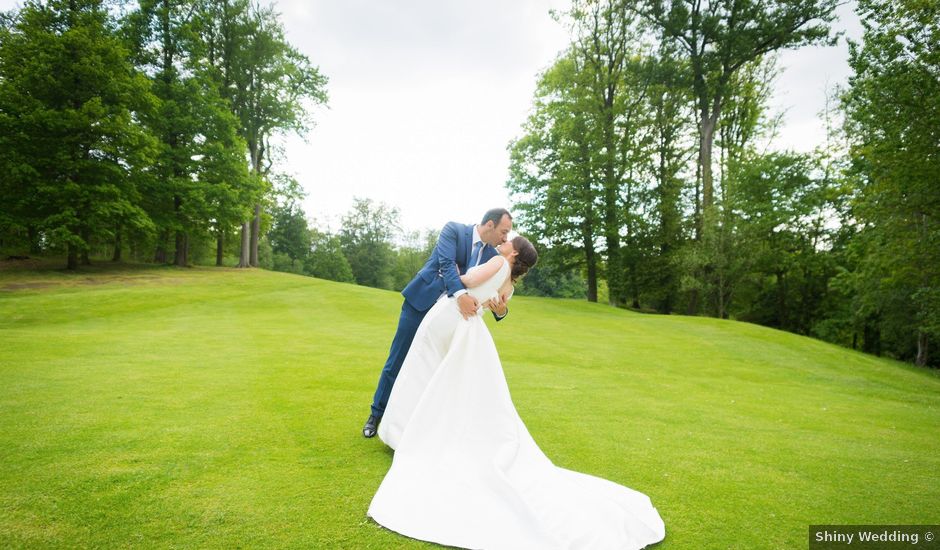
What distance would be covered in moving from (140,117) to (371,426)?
31.4 meters

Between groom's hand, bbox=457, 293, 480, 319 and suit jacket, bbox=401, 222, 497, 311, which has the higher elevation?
suit jacket, bbox=401, 222, 497, 311

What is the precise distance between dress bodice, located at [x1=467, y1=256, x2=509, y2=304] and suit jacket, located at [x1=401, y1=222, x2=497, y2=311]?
386 mm

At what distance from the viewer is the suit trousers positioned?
510 cm

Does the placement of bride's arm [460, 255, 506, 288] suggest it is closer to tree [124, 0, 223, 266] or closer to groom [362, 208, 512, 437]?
groom [362, 208, 512, 437]

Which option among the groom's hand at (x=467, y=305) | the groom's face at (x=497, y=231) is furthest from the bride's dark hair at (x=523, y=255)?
the groom's hand at (x=467, y=305)

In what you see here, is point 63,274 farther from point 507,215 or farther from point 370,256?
point 370,256

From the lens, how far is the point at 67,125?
70.6 ft

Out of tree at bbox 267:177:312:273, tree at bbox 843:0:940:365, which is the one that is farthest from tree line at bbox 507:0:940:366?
tree at bbox 267:177:312:273

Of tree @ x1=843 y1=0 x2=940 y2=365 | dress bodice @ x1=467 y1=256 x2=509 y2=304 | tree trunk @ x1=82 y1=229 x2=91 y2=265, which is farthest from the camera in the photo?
tree trunk @ x1=82 y1=229 x2=91 y2=265

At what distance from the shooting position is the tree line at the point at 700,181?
26.5 m

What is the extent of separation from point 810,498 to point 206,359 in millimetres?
10158

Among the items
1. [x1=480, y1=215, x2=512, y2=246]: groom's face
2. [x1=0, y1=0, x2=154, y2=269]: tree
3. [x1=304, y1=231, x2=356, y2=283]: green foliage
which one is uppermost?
[x1=0, y1=0, x2=154, y2=269]: tree

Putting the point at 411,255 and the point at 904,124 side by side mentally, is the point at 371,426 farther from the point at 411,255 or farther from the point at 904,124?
the point at 411,255

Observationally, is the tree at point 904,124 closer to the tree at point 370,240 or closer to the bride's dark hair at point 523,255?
the bride's dark hair at point 523,255
